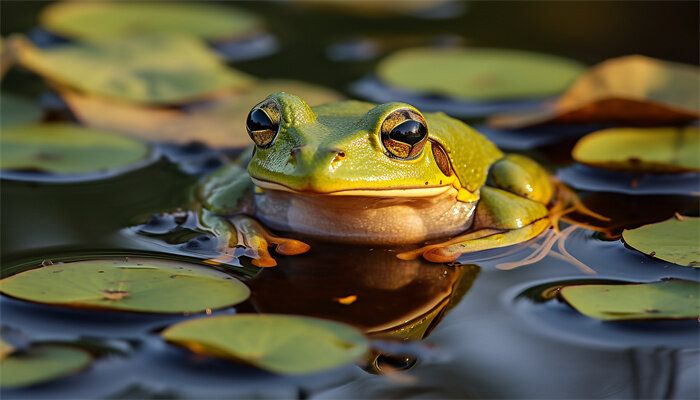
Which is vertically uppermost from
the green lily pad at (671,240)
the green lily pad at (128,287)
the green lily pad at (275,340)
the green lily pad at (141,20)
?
the green lily pad at (141,20)

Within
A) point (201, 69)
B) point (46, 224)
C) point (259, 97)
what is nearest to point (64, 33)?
point (201, 69)

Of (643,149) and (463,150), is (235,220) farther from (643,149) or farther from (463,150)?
(643,149)

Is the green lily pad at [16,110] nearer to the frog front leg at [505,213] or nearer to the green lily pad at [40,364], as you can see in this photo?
the green lily pad at [40,364]

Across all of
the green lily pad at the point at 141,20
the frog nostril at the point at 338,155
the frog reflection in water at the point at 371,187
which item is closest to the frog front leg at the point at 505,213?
the frog reflection in water at the point at 371,187

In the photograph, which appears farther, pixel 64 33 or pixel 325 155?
pixel 64 33

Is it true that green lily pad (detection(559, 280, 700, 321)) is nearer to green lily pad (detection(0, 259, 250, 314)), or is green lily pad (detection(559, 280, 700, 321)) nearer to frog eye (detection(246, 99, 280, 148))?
green lily pad (detection(0, 259, 250, 314))

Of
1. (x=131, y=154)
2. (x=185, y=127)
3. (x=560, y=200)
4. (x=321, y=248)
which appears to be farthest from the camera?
(x=185, y=127)

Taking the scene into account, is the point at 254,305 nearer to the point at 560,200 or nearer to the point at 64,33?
the point at 560,200
